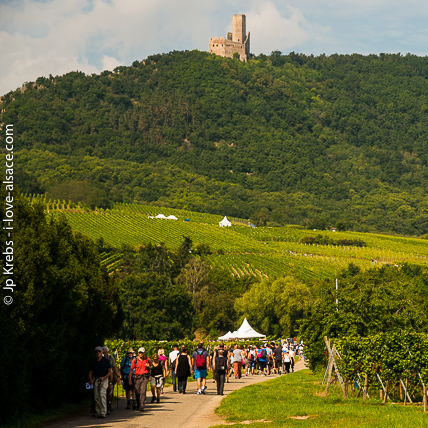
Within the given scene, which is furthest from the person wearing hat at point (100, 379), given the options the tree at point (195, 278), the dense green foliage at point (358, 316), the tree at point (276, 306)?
the tree at point (195, 278)

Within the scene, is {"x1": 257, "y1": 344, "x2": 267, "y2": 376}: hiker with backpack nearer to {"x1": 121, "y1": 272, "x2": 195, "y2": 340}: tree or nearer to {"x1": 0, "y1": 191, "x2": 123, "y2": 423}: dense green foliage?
{"x1": 0, "y1": 191, "x2": 123, "y2": 423}: dense green foliage

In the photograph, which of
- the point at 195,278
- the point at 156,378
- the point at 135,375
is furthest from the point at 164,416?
the point at 195,278

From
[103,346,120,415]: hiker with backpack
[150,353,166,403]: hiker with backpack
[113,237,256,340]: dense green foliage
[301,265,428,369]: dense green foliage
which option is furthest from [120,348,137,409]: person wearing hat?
[113,237,256,340]: dense green foliage

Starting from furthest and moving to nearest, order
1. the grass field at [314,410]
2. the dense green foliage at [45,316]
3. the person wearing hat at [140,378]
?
the person wearing hat at [140,378]
the dense green foliage at [45,316]
the grass field at [314,410]

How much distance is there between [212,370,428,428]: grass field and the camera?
13.2 m

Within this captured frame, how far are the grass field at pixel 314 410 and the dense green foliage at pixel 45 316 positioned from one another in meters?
3.52

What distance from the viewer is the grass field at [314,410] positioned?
1316 cm

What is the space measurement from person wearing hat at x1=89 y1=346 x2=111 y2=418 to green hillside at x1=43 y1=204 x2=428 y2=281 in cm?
6075

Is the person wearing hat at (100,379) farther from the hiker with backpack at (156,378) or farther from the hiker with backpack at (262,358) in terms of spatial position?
the hiker with backpack at (262,358)

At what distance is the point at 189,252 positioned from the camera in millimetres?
85625

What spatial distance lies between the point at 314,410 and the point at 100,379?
441 cm

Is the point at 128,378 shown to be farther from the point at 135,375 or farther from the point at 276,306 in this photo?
the point at 276,306

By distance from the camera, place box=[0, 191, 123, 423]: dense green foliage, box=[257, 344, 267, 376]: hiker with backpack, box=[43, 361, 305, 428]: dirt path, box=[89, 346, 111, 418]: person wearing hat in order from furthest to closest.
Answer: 1. box=[257, 344, 267, 376]: hiker with backpack
2. box=[89, 346, 111, 418]: person wearing hat
3. box=[43, 361, 305, 428]: dirt path
4. box=[0, 191, 123, 423]: dense green foliage

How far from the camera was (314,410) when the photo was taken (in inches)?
593
